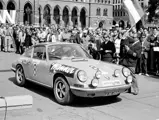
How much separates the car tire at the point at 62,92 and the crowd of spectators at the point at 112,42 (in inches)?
105

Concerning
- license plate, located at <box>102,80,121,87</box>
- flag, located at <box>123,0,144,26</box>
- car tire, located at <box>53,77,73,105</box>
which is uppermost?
flag, located at <box>123,0,144,26</box>

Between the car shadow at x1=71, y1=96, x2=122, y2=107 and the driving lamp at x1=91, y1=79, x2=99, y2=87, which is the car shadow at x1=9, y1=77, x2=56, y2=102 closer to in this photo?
the car shadow at x1=71, y1=96, x2=122, y2=107

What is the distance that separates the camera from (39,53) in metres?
8.23

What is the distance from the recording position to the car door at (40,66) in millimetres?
7544

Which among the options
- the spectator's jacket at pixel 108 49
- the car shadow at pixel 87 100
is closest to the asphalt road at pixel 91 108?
the car shadow at pixel 87 100

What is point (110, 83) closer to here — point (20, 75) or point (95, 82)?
point (95, 82)

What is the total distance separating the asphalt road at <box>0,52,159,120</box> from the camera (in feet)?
19.6

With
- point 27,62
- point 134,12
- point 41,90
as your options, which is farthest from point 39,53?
point 134,12

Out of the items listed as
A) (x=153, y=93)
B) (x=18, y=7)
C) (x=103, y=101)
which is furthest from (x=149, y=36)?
(x=18, y=7)

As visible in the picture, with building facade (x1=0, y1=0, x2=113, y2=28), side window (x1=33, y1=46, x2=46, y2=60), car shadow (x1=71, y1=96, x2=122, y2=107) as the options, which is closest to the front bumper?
car shadow (x1=71, y1=96, x2=122, y2=107)

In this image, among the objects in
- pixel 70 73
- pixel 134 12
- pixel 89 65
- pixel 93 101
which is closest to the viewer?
pixel 70 73

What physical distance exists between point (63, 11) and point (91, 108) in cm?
6908

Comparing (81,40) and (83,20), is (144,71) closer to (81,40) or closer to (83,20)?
(81,40)

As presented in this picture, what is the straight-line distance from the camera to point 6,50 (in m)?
21.9
